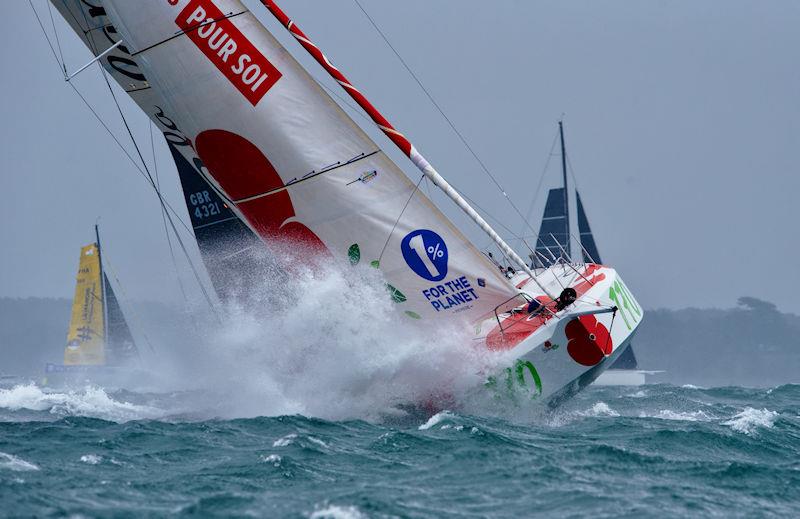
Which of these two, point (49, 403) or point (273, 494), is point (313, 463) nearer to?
point (273, 494)

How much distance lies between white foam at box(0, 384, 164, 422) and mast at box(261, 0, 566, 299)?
14.4 feet

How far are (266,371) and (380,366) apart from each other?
1.66m

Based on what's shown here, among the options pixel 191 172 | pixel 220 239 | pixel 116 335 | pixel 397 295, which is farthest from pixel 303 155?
pixel 116 335

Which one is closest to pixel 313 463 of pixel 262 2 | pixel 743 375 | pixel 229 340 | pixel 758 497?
pixel 758 497

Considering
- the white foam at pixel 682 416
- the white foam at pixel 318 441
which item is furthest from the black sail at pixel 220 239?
the white foam at pixel 682 416

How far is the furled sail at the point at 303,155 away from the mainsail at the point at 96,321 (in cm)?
2197

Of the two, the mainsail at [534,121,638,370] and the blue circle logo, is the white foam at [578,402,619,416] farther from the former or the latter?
the mainsail at [534,121,638,370]

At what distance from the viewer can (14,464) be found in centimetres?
798

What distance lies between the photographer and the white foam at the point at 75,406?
12209mm

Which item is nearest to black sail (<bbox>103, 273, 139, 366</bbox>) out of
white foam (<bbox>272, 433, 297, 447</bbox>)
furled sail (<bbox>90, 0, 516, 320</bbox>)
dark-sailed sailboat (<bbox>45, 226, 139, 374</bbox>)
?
dark-sailed sailboat (<bbox>45, 226, 139, 374</bbox>)

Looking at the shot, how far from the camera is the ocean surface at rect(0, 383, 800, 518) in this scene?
688 cm

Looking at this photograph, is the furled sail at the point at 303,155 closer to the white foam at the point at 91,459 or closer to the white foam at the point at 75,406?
the white foam at the point at 75,406

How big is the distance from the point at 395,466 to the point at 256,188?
4.92 metres

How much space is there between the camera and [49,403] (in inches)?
532
